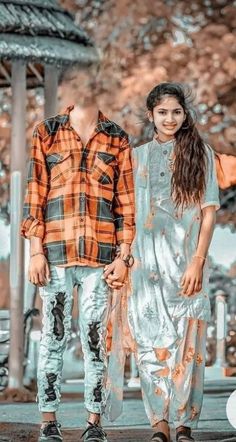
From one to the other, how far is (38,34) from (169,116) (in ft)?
6.96

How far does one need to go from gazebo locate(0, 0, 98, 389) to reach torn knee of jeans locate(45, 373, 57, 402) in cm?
243

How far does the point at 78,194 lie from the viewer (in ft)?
13.9

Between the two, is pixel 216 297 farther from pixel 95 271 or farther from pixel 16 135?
pixel 95 271

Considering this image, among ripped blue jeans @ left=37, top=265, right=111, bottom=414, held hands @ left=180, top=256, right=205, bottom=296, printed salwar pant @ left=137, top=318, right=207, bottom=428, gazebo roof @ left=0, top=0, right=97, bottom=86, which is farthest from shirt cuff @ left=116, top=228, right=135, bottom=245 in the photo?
gazebo roof @ left=0, top=0, right=97, bottom=86

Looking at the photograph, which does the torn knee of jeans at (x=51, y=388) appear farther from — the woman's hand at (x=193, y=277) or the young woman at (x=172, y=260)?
the woman's hand at (x=193, y=277)

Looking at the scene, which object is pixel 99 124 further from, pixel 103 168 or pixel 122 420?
pixel 122 420

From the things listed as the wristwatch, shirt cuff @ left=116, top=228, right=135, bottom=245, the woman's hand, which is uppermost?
shirt cuff @ left=116, top=228, right=135, bottom=245

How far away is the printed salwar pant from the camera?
14.6 feet

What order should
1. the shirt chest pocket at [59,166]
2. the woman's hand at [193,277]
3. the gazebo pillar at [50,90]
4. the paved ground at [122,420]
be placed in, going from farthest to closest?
the gazebo pillar at [50,90] → the paved ground at [122,420] → the woman's hand at [193,277] → the shirt chest pocket at [59,166]

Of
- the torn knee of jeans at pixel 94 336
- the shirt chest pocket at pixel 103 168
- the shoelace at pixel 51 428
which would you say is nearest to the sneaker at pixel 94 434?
the shoelace at pixel 51 428

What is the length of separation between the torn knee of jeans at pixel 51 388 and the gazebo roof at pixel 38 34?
2.57m

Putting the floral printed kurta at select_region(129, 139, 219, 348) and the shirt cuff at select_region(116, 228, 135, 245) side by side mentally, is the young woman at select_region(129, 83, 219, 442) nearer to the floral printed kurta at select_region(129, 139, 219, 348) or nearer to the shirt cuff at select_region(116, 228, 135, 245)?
the floral printed kurta at select_region(129, 139, 219, 348)

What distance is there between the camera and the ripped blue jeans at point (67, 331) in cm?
418

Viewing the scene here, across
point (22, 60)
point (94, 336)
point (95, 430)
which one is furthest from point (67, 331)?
point (22, 60)
